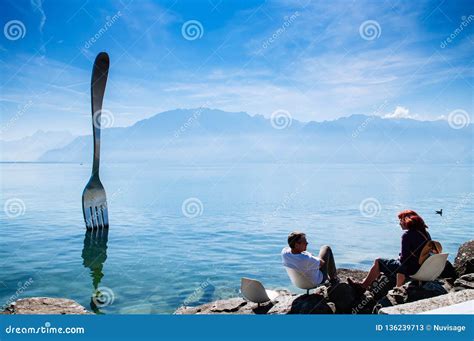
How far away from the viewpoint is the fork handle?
11688 mm

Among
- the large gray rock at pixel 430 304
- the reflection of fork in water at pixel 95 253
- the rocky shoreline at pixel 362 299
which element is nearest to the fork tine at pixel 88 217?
the reflection of fork in water at pixel 95 253

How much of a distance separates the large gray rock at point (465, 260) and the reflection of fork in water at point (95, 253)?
272 inches

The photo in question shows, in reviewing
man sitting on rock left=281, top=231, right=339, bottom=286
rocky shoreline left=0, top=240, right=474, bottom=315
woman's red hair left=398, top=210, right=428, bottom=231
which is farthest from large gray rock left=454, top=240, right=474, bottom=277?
man sitting on rock left=281, top=231, right=339, bottom=286

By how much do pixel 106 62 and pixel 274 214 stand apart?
13.2 metres

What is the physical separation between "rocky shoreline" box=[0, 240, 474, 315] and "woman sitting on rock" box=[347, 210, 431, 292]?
7.3 inches

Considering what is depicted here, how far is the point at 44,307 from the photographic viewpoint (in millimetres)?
7086

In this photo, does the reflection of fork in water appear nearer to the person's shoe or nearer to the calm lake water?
the calm lake water

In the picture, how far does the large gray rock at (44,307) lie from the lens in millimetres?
6852

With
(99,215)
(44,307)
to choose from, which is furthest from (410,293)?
(99,215)

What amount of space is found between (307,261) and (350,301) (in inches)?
32.9

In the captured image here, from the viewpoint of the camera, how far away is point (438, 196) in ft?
102

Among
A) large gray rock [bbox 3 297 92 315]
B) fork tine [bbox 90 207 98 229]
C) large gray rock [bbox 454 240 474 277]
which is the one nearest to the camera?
large gray rock [bbox 3 297 92 315]

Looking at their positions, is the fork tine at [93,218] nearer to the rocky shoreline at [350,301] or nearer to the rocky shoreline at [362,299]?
the rocky shoreline at [350,301]

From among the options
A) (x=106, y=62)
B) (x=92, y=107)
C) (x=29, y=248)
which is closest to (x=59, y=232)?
(x=29, y=248)
